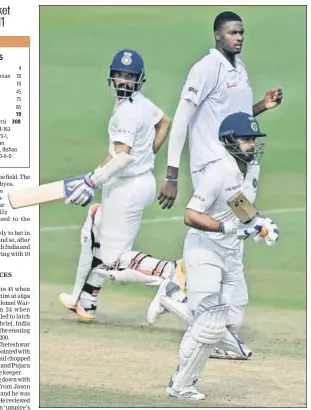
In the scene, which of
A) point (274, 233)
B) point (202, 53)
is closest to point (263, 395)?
point (274, 233)

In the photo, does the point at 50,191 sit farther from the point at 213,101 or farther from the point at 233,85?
the point at 233,85

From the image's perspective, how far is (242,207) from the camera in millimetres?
8812

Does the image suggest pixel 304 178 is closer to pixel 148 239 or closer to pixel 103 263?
pixel 148 239

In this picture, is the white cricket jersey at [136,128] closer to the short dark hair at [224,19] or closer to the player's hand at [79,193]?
the player's hand at [79,193]

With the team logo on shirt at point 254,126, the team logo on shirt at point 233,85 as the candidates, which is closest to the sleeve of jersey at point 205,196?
the team logo on shirt at point 254,126

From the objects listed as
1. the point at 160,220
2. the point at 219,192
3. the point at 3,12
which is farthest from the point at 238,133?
the point at 160,220

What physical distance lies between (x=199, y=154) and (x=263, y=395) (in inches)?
70.4

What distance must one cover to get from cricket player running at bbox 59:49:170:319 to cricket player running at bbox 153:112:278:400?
1.39m

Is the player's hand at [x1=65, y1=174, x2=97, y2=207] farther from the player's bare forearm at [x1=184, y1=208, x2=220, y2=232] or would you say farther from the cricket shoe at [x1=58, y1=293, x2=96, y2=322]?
the player's bare forearm at [x1=184, y1=208, x2=220, y2=232]

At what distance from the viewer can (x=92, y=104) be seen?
1424cm

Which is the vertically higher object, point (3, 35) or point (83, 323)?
point (3, 35)

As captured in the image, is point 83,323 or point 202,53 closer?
point 83,323

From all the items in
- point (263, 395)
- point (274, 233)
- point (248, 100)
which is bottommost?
point (263, 395)

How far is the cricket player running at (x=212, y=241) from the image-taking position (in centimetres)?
873
